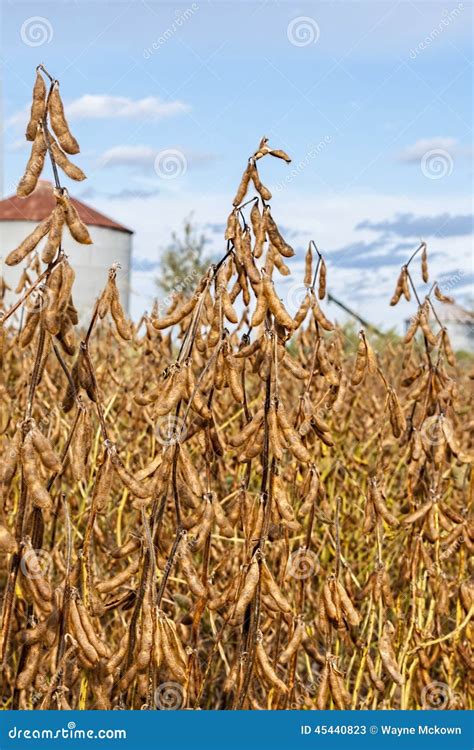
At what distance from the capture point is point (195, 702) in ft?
6.29

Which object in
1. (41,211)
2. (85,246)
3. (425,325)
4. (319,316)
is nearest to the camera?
(319,316)

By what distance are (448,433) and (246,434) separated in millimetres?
836

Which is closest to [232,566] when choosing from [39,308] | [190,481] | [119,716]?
[119,716]

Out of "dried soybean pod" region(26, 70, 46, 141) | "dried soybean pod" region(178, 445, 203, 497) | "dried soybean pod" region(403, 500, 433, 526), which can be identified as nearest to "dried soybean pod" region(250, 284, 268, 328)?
"dried soybean pod" region(178, 445, 203, 497)

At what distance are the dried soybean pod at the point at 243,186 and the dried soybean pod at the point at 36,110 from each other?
377 mm

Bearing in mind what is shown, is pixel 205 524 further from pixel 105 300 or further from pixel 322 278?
pixel 322 278

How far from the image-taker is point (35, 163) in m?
1.57

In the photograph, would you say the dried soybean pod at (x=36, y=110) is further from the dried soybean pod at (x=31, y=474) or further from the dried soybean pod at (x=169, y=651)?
the dried soybean pod at (x=169, y=651)

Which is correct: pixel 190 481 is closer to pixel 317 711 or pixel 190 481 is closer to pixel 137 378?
pixel 317 711

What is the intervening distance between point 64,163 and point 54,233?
13cm

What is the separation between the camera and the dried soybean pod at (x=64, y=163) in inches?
61.9

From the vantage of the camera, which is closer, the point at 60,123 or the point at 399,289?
the point at 60,123

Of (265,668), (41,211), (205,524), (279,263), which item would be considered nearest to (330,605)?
(265,668)

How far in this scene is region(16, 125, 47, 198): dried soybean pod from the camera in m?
1.57
